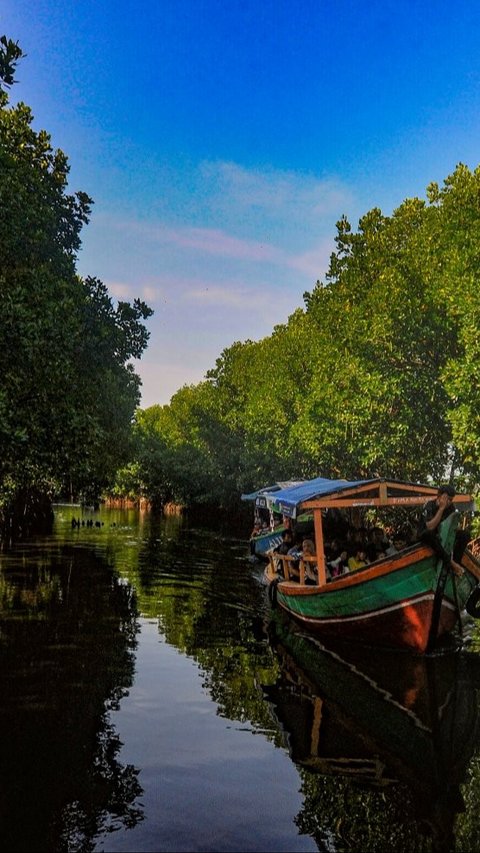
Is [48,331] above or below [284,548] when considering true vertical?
above

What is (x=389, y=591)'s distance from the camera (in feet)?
41.7

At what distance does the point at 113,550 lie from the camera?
32.8 meters

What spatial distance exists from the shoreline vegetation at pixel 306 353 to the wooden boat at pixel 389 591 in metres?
6.96

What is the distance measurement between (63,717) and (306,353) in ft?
128

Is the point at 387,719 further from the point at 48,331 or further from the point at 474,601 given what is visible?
the point at 48,331

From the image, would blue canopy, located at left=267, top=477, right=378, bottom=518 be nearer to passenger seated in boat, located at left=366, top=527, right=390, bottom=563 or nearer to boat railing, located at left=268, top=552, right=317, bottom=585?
boat railing, located at left=268, top=552, right=317, bottom=585

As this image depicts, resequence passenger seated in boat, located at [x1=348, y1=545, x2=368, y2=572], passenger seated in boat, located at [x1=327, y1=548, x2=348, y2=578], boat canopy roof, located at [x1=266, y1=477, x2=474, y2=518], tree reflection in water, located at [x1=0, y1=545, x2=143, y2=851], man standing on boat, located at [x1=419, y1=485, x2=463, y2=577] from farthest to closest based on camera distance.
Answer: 1. passenger seated in boat, located at [x1=327, y1=548, x2=348, y2=578]
2. passenger seated in boat, located at [x1=348, y1=545, x2=368, y2=572]
3. boat canopy roof, located at [x1=266, y1=477, x2=474, y2=518]
4. man standing on boat, located at [x1=419, y1=485, x2=463, y2=577]
5. tree reflection in water, located at [x1=0, y1=545, x2=143, y2=851]

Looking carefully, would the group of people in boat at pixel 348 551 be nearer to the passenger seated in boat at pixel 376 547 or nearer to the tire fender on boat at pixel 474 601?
the passenger seated in boat at pixel 376 547

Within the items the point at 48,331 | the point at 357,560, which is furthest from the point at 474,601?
the point at 48,331

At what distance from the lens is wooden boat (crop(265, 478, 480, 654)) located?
1245 centimetres

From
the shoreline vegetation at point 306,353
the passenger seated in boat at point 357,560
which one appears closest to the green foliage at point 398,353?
the shoreline vegetation at point 306,353

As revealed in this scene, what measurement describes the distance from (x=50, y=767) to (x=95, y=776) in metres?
0.51

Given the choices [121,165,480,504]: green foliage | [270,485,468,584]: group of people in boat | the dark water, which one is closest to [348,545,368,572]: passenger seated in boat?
[270,485,468,584]: group of people in boat

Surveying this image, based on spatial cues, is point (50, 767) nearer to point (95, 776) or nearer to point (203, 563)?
point (95, 776)
